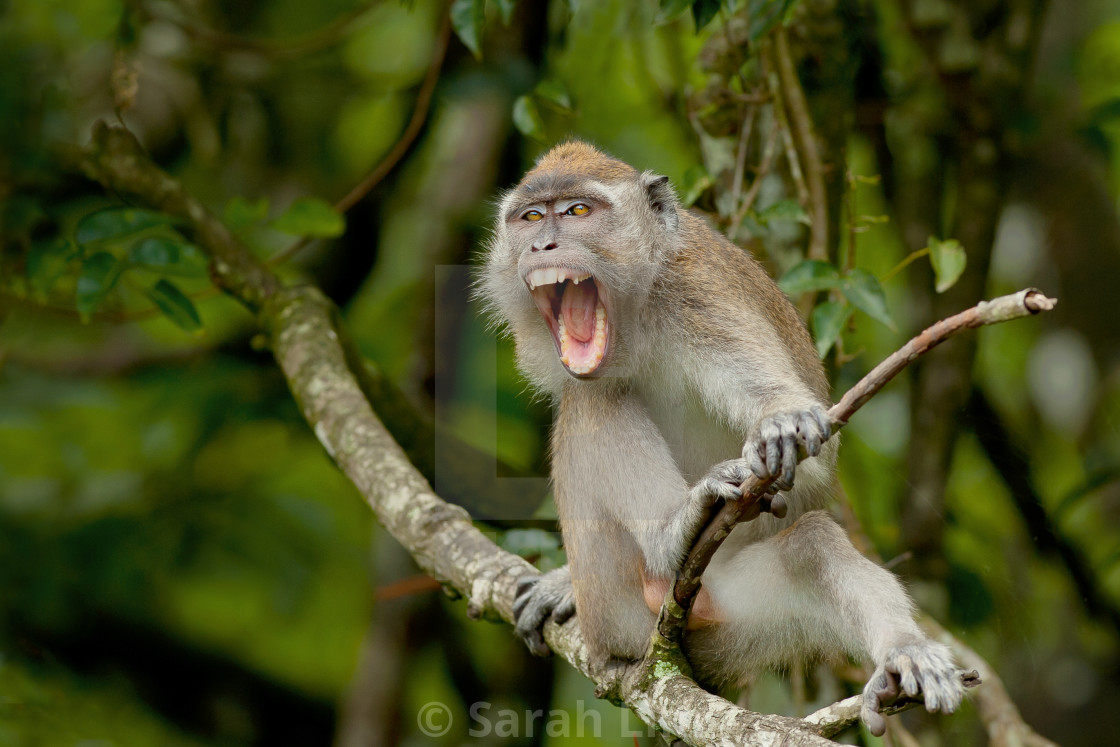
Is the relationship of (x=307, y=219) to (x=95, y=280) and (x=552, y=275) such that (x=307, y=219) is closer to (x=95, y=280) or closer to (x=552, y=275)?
(x=95, y=280)

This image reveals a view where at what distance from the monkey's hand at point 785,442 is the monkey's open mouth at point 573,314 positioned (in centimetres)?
96

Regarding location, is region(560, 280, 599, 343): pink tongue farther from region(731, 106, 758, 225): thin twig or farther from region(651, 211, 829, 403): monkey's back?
region(731, 106, 758, 225): thin twig

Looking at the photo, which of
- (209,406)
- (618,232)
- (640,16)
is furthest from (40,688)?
(640,16)

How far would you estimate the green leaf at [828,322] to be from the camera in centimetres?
425

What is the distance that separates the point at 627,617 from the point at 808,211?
2448 millimetres

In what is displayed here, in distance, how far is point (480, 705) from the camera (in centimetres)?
663

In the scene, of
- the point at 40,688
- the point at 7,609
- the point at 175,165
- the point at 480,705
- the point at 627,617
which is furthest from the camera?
the point at 175,165

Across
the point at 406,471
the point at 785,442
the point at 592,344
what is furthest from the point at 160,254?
the point at 785,442

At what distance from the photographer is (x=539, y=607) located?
14.1 ft

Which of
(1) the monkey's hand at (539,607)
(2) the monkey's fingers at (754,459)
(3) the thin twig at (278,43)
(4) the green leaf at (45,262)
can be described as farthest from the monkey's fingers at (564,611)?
(3) the thin twig at (278,43)

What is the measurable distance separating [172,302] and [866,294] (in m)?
3.12

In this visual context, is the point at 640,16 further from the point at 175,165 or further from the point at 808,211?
the point at 175,165

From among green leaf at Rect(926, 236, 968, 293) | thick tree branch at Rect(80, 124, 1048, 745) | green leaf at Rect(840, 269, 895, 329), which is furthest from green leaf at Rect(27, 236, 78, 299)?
green leaf at Rect(926, 236, 968, 293)

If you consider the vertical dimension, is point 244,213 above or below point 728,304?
above
